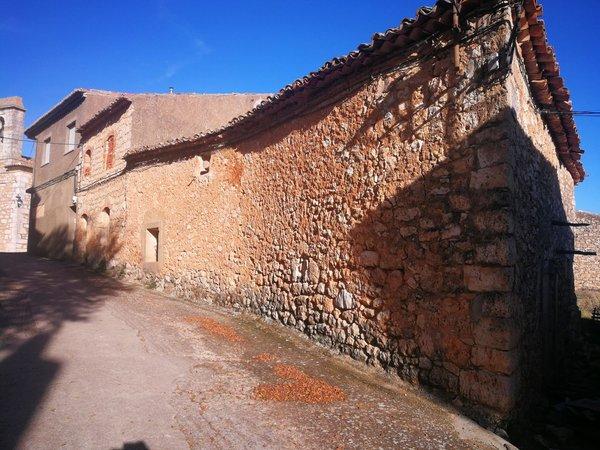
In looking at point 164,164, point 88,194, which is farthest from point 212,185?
A: point 88,194

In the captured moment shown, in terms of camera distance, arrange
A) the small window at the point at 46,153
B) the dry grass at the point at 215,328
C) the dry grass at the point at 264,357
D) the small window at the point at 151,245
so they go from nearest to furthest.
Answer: the dry grass at the point at 264,357, the dry grass at the point at 215,328, the small window at the point at 151,245, the small window at the point at 46,153

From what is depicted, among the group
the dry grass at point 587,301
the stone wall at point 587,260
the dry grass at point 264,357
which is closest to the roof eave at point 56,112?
the dry grass at point 264,357

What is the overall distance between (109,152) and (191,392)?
460 inches

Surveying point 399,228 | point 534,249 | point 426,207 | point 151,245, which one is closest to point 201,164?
point 151,245

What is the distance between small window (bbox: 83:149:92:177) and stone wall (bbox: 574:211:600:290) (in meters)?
18.3

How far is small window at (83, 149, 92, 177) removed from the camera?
1466 cm

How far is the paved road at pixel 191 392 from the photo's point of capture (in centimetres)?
334

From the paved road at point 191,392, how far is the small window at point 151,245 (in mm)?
3943

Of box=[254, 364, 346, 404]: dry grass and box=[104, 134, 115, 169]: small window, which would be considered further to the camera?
box=[104, 134, 115, 169]: small window

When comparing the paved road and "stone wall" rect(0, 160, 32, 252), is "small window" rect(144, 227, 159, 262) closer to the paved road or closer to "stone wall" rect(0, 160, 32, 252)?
the paved road

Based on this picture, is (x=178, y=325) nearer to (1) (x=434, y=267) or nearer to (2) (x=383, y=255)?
(2) (x=383, y=255)

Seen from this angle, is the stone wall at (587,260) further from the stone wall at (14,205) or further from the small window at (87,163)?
the stone wall at (14,205)

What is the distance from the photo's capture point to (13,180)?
2123 centimetres

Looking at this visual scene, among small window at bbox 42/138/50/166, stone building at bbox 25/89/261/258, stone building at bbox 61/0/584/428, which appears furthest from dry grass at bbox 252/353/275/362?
small window at bbox 42/138/50/166
